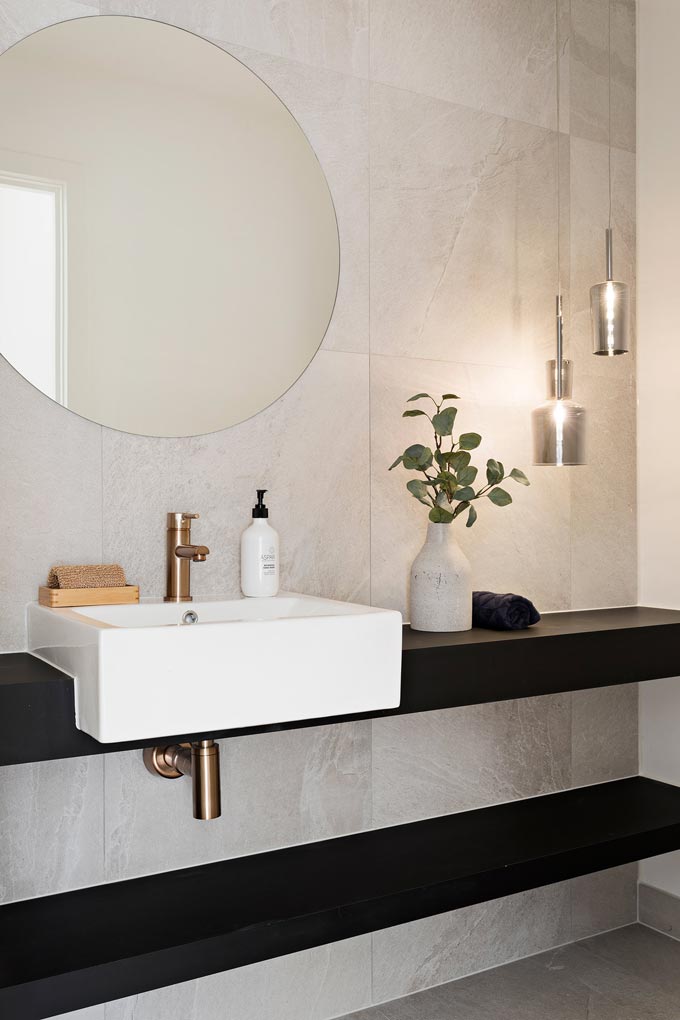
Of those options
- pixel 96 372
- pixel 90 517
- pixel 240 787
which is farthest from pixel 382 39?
pixel 240 787

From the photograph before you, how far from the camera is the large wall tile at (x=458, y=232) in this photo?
6.93ft

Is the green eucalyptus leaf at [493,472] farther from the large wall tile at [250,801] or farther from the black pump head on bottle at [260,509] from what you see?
the large wall tile at [250,801]

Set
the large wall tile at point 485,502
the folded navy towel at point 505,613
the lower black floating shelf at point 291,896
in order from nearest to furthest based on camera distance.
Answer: the lower black floating shelf at point 291,896
the folded navy towel at point 505,613
the large wall tile at point 485,502

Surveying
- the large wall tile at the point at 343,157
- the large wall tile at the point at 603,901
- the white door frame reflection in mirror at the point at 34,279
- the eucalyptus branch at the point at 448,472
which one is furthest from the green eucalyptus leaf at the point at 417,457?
the large wall tile at the point at 603,901

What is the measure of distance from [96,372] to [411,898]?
1.19 metres

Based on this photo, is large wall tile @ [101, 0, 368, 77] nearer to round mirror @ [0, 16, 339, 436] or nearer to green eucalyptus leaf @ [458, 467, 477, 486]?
round mirror @ [0, 16, 339, 436]

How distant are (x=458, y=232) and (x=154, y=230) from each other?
31.6 inches

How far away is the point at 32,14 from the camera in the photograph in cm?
169

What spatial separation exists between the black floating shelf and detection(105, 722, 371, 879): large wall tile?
0.35 meters

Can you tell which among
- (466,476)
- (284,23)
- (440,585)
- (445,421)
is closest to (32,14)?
(284,23)

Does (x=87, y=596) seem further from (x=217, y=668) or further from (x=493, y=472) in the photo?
(x=493, y=472)

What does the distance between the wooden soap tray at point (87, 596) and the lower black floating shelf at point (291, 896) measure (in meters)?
0.56

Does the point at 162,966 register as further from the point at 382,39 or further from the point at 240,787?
the point at 382,39

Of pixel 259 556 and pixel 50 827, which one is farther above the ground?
pixel 259 556
